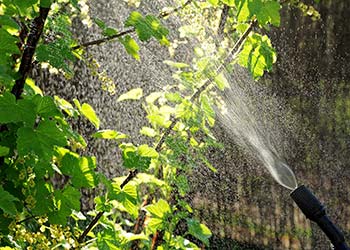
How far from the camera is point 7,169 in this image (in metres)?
1.43

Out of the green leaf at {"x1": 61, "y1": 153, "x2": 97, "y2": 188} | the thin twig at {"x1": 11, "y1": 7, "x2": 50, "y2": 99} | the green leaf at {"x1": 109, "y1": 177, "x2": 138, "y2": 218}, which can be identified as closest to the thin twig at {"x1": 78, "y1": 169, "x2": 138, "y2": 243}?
the green leaf at {"x1": 109, "y1": 177, "x2": 138, "y2": 218}

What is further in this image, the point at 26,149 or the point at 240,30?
the point at 240,30

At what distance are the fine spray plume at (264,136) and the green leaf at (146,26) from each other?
41cm

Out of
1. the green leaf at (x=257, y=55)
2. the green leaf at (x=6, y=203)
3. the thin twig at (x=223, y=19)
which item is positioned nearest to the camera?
the green leaf at (x=6, y=203)

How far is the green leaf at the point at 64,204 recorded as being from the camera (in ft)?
4.51

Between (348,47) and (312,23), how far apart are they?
0.41 meters

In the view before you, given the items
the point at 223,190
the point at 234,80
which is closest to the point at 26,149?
the point at 234,80

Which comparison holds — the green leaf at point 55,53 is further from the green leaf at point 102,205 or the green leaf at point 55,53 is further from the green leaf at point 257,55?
the green leaf at point 257,55

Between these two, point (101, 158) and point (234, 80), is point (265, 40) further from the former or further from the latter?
point (101, 158)

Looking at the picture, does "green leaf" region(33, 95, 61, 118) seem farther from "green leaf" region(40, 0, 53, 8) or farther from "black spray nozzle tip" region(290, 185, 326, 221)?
"black spray nozzle tip" region(290, 185, 326, 221)

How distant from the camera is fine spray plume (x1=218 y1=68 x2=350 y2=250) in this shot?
1369 millimetres

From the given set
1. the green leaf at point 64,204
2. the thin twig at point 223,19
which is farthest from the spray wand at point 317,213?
the thin twig at point 223,19

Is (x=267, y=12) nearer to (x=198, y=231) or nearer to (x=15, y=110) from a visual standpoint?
(x=15, y=110)

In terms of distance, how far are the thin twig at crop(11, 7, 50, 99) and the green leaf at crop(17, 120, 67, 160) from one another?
0.55 feet
